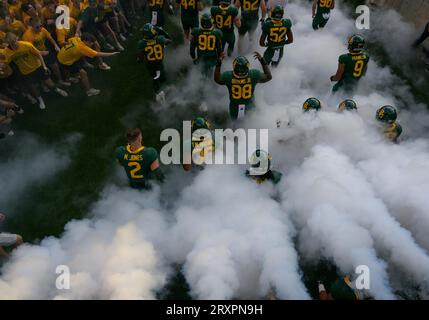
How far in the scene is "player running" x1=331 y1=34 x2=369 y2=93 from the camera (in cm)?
766

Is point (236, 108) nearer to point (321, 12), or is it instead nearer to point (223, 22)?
point (223, 22)

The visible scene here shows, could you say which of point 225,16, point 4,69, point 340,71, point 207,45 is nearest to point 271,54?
point 225,16

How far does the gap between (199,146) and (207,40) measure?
111 inches

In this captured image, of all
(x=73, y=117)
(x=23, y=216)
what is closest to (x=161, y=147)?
(x=73, y=117)

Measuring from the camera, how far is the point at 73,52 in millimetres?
8672

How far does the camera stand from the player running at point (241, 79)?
7215 mm

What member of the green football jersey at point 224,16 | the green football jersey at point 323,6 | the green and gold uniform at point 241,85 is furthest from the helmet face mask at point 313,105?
the green football jersey at point 323,6

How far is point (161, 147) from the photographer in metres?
8.34

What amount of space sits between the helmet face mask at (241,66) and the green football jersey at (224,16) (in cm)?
230

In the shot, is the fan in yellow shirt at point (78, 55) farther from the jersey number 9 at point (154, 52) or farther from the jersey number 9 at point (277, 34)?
the jersey number 9 at point (277, 34)
